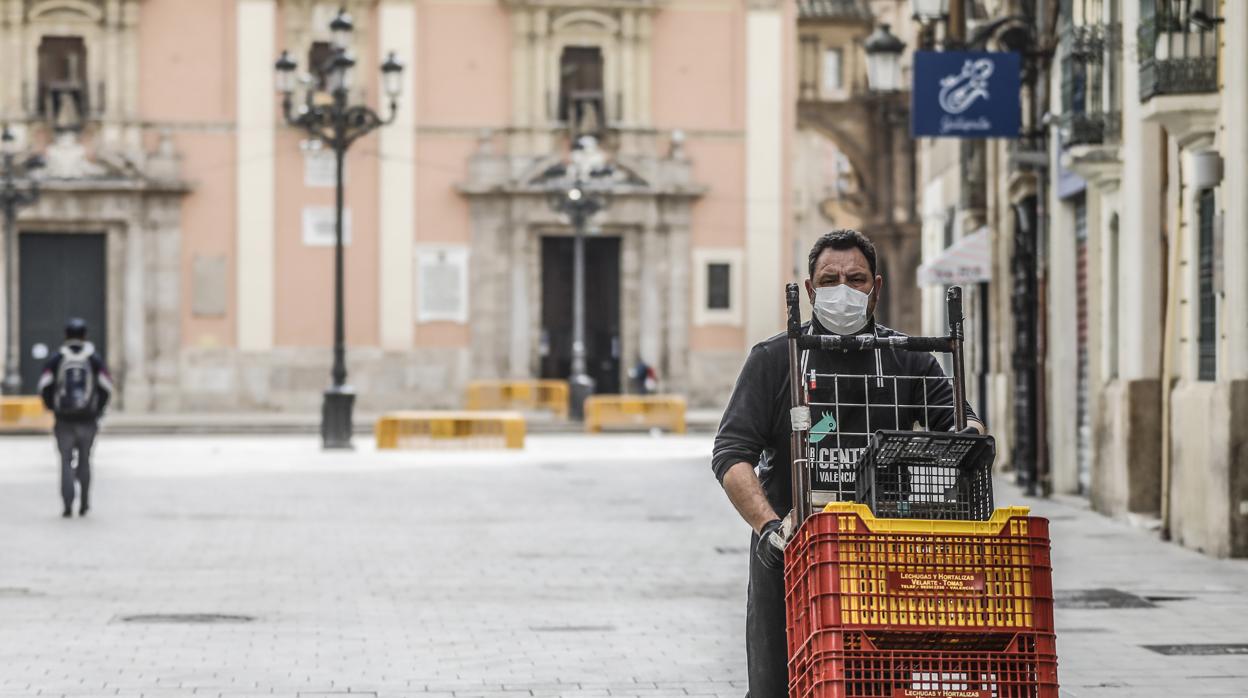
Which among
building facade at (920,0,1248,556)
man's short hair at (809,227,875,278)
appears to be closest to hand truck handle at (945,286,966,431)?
man's short hair at (809,227,875,278)

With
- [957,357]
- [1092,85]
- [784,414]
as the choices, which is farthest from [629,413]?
[957,357]

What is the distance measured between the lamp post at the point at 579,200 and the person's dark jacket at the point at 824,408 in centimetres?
3782

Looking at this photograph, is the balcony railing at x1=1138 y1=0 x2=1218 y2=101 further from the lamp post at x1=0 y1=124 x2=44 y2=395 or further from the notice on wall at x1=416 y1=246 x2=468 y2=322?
the notice on wall at x1=416 y1=246 x2=468 y2=322

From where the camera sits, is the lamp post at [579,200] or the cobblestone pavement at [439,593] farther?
the lamp post at [579,200]

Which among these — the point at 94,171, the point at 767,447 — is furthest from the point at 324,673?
the point at 94,171

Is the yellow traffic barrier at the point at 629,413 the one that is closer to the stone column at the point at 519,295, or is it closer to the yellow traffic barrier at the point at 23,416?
the stone column at the point at 519,295

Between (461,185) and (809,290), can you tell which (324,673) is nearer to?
(809,290)

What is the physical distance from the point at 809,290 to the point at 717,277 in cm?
4453

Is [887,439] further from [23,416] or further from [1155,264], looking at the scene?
[23,416]

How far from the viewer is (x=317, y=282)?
161 ft

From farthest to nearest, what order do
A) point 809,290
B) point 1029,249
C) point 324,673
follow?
point 1029,249
point 324,673
point 809,290

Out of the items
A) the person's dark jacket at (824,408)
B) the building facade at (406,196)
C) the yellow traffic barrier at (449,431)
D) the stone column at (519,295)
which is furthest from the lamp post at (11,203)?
the person's dark jacket at (824,408)

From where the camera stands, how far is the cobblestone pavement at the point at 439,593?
9.97 meters

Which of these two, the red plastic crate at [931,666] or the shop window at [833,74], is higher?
the shop window at [833,74]
